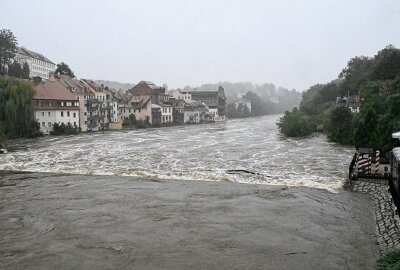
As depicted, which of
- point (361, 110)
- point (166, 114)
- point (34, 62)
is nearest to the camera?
point (361, 110)

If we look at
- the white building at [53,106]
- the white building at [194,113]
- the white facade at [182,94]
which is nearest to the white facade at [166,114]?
the white building at [194,113]

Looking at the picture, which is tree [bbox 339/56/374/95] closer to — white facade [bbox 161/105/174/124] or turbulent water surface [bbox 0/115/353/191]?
turbulent water surface [bbox 0/115/353/191]

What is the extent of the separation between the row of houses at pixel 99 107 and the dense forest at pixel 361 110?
104 feet

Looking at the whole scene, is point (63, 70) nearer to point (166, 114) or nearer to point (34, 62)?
point (166, 114)

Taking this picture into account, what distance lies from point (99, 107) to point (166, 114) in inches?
913

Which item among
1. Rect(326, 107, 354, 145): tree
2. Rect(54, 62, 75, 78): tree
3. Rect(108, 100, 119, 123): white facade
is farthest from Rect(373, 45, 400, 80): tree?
Rect(54, 62, 75, 78): tree

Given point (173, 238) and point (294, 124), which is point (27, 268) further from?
point (294, 124)

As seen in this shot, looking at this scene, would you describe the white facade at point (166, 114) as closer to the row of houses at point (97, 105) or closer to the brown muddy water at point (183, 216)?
the row of houses at point (97, 105)

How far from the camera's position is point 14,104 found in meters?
50.5

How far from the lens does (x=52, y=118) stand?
2304 inches

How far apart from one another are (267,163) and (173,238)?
56.6 feet

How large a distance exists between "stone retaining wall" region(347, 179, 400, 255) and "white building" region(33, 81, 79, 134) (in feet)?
157

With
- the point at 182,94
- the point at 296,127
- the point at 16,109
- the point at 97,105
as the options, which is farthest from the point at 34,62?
the point at 296,127

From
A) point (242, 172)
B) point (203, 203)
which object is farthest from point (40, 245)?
point (242, 172)
